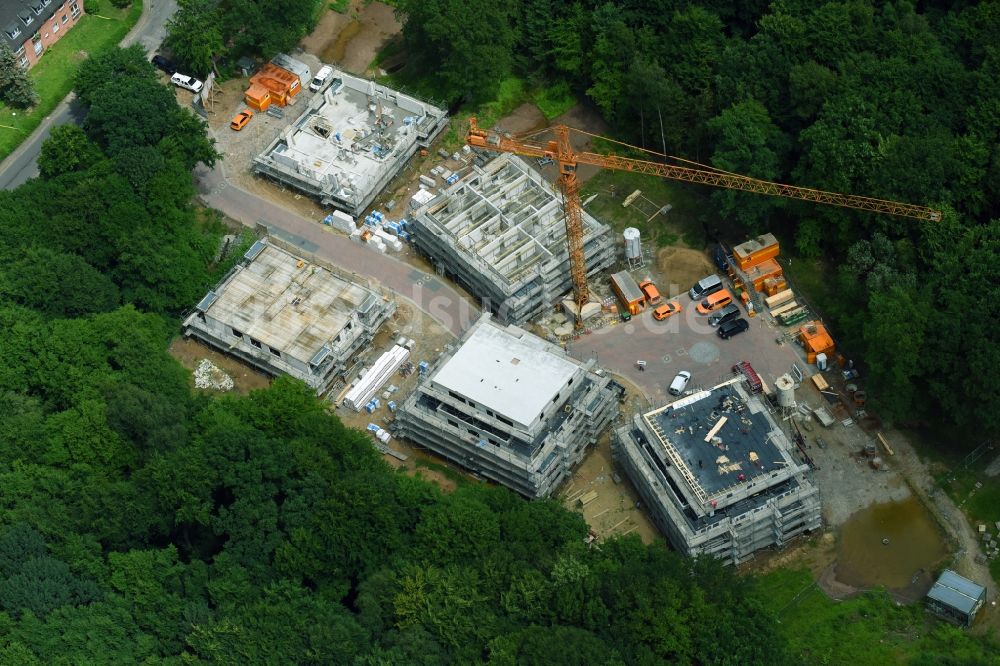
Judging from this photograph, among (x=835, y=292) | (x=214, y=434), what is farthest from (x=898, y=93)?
(x=214, y=434)

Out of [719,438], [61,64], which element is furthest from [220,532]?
[61,64]

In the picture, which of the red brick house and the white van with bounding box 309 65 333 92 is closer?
the red brick house

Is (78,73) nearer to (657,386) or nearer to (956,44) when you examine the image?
(657,386)

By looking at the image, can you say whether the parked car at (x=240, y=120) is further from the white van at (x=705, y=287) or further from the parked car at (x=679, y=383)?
the parked car at (x=679, y=383)

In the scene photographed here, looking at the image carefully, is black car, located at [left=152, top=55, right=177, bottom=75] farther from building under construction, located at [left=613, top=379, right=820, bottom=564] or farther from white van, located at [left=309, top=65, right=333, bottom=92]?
building under construction, located at [left=613, top=379, right=820, bottom=564]

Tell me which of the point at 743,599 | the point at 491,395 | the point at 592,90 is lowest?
the point at 743,599

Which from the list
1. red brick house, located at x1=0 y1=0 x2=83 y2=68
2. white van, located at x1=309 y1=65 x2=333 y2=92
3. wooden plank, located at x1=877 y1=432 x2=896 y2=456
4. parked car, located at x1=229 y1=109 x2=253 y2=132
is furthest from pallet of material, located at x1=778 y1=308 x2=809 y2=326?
red brick house, located at x1=0 y1=0 x2=83 y2=68
